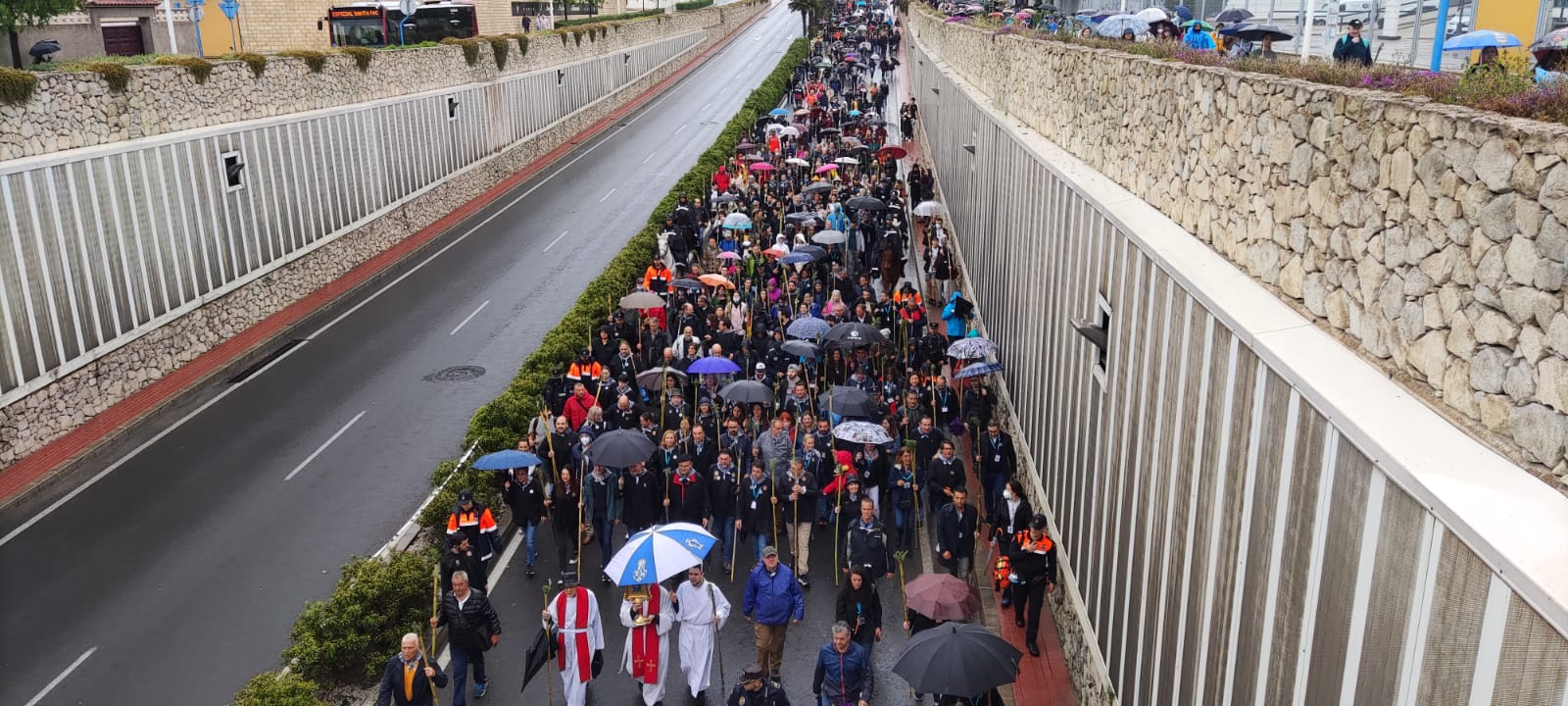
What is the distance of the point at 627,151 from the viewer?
46.2 metres

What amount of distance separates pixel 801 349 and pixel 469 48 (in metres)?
23.9

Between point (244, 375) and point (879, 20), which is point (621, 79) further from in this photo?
point (879, 20)

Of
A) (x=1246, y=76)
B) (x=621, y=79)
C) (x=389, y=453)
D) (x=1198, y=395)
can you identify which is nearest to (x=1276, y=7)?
(x=1246, y=76)

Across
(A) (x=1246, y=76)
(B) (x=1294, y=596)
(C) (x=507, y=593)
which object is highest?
(A) (x=1246, y=76)

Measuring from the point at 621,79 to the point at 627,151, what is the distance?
1293 centimetres

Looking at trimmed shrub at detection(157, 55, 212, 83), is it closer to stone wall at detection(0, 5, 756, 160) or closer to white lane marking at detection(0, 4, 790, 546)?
stone wall at detection(0, 5, 756, 160)

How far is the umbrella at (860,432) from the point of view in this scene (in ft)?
44.5

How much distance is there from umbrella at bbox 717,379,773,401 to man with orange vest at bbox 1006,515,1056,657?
14.8 feet

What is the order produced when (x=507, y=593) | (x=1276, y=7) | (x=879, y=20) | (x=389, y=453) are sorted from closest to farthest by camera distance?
(x=507, y=593)
(x=389, y=453)
(x=1276, y=7)
(x=879, y=20)

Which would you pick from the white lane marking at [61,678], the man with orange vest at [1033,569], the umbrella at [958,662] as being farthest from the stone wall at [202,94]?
the umbrella at [958,662]

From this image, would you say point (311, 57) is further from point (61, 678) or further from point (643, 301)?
point (61, 678)

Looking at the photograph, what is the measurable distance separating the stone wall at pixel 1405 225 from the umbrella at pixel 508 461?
7408 mm

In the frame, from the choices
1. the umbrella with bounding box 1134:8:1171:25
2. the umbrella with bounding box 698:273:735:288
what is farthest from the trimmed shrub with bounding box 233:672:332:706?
the umbrella with bounding box 1134:8:1171:25

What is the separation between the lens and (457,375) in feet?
71.1
